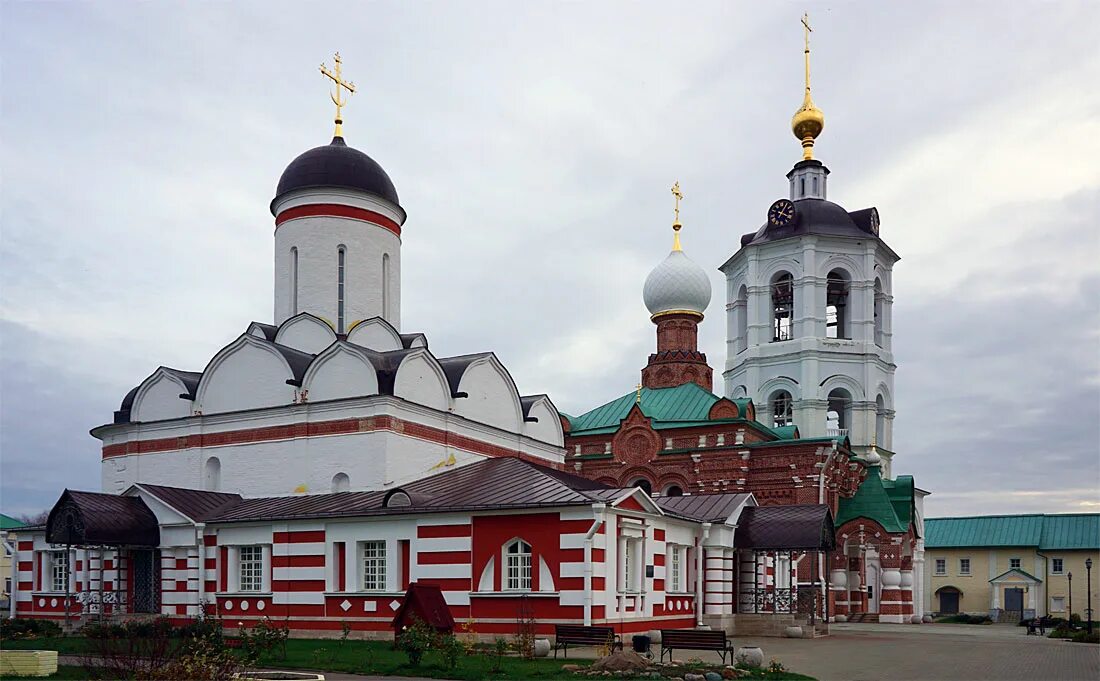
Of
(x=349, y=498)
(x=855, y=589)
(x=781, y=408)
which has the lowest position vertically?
(x=855, y=589)

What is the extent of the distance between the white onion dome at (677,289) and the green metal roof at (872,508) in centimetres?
1027

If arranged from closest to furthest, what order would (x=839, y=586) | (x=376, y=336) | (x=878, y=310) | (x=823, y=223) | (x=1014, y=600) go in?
(x=376, y=336) → (x=839, y=586) → (x=823, y=223) → (x=878, y=310) → (x=1014, y=600)

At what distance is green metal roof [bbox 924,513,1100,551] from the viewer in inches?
2090

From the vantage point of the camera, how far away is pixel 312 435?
87.6 feet

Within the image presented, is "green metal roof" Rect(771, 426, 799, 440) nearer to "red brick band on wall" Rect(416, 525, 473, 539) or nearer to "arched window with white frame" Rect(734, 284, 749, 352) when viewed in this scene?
"arched window with white frame" Rect(734, 284, 749, 352)

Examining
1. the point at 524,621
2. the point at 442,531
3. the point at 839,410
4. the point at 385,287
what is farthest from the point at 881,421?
the point at 524,621

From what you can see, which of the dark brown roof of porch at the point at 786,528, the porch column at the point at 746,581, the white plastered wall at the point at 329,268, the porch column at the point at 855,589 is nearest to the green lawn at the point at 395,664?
the dark brown roof of porch at the point at 786,528

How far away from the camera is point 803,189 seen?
48.4 m

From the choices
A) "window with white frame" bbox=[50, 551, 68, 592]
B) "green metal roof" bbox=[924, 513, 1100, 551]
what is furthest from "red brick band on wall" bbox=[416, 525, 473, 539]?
"green metal roof" bbox=[924, 513, 1100, 551]

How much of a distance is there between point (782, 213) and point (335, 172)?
22.8 metres

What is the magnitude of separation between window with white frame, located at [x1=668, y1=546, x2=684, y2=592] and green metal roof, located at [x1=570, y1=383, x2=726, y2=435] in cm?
1462

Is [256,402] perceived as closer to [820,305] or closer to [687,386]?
[687,386]

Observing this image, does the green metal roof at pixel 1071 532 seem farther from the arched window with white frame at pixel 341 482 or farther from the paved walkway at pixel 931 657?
the arched window with white frame at pixel 341 482

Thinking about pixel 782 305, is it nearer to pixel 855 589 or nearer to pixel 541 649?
pixel 855 589
